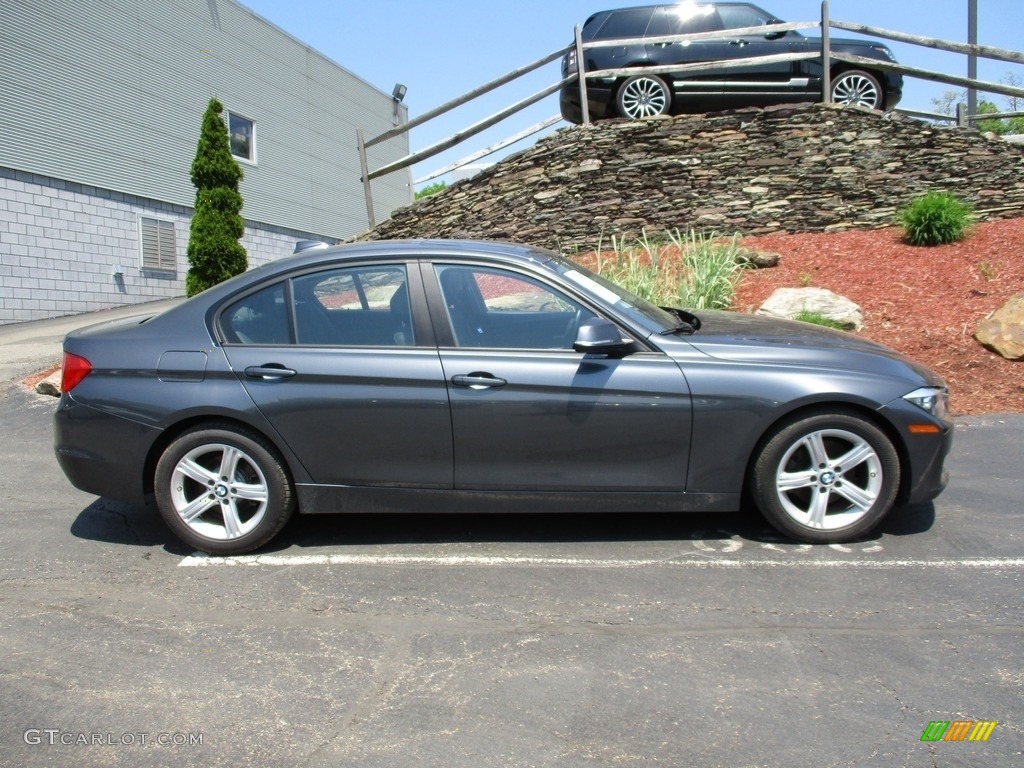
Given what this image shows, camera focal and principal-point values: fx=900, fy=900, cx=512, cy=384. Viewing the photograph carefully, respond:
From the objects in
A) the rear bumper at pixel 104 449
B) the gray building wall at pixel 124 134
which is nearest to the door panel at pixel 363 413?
the rear bumper at pixel 104 449

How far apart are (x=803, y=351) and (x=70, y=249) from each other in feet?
54.9

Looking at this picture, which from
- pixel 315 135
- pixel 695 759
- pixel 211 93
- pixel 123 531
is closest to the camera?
pixel 695 759

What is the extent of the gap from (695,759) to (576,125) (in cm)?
1129

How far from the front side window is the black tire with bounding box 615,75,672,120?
29.3 ft

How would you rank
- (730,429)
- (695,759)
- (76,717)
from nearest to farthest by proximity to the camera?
1. (695,759)
2. (76,717)
3. (730,429)

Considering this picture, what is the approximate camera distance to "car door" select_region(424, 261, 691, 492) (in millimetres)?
4441

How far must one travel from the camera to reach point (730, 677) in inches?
130

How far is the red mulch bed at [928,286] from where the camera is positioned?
7.77m

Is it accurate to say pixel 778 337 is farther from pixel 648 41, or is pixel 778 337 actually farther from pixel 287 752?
pixel 648 41

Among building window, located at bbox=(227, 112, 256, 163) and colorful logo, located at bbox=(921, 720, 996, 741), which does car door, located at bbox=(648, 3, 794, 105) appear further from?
building window, located at bbox=(227, 112, 256, 163)

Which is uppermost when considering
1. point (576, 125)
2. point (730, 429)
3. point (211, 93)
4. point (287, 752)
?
point (211, 93)

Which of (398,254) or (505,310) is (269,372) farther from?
(505,310)

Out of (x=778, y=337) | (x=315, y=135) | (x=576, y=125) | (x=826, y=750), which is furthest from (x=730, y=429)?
(x=315, y=135)

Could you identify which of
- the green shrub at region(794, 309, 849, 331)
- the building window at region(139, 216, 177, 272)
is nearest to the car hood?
the green shrub at region(794, 309, 849, 331)
